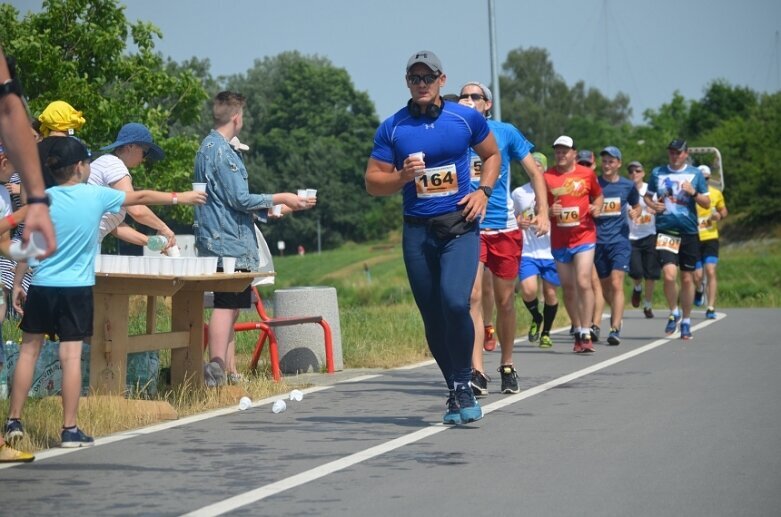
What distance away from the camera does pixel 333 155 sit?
110 m

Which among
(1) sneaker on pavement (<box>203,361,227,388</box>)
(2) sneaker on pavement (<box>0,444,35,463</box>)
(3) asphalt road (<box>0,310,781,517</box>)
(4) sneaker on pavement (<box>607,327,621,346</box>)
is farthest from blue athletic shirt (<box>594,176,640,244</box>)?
(2) sneaker on pavement (<box>0,444,35,463</box>)

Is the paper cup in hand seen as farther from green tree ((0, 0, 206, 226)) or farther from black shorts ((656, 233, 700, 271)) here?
green tree ((0, 0, 206, 226))

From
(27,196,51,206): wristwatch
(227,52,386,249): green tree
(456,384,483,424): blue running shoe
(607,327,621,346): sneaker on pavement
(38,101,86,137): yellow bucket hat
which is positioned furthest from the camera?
(227,52,386,249): green tree

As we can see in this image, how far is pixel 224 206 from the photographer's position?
11812 mm

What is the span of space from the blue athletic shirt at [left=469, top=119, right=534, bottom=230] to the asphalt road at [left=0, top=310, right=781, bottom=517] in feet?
4.43

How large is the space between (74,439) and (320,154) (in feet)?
332

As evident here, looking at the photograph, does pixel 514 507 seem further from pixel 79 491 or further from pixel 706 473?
pixel 79 491

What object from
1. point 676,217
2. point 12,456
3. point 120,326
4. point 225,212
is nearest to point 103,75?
point 676,217

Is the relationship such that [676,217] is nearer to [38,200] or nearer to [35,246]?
[38,200]

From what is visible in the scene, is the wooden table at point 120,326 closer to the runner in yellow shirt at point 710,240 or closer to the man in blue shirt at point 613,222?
the man in blue shirt at point 613,222

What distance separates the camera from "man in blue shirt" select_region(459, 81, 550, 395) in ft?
36.8

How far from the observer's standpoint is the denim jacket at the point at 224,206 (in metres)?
11.7

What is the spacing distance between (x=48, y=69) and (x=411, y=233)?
2774 cm

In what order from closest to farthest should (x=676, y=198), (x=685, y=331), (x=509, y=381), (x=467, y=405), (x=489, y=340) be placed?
(x=467, y=405)
(x=509, y=381)
(x=489, y=340)
(x=685, y=331)
(x=676, y=198)
